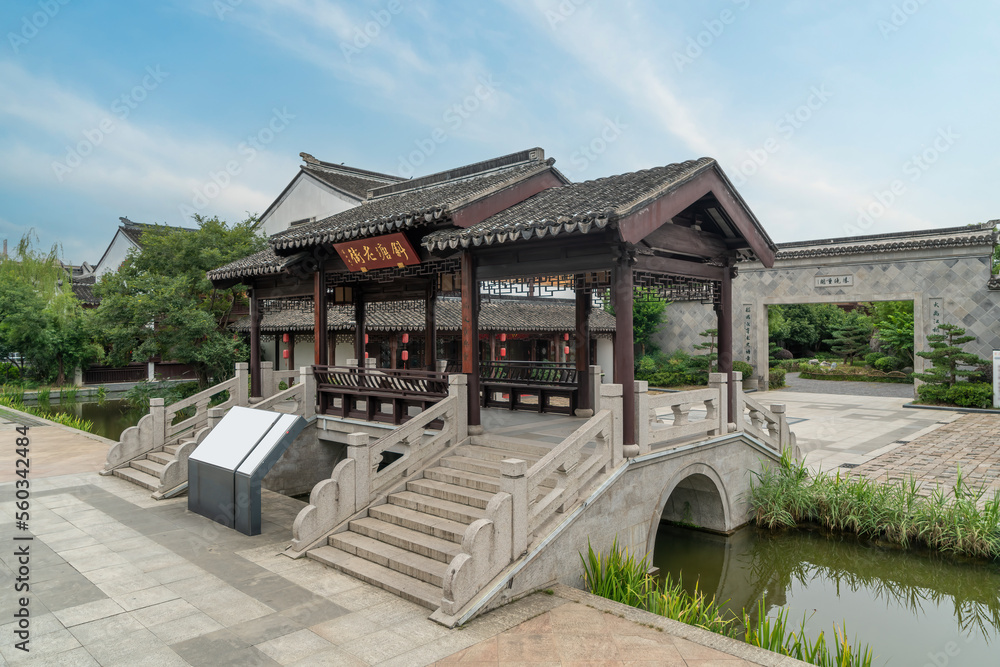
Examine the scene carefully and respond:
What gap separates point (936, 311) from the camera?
1894 cm

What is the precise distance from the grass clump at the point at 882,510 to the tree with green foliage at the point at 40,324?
2383cm

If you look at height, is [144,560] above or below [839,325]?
below

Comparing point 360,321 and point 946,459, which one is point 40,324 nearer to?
point 360,321

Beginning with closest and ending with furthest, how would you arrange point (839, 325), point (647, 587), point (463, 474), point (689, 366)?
point (647, 587) < point (463, 474) < point (689, 366) < point (839, 325)

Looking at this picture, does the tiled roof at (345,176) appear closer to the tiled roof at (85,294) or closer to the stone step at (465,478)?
the tiled roof at (85,294)

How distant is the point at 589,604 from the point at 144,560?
4.23 meters

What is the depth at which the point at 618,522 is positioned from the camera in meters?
6.33

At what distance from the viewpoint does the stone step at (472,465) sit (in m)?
6.72

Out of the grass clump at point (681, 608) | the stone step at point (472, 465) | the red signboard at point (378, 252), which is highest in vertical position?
the red signboard at point (378, 252)

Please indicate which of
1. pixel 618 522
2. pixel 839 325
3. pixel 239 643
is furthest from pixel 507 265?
pixel 839 325

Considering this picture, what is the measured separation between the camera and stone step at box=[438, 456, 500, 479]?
672 centimetres

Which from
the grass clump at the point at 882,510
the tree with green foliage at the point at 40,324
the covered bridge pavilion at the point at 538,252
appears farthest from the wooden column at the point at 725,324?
the tree with green foliage at the point at 40,324

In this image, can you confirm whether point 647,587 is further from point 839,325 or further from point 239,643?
point 839,325

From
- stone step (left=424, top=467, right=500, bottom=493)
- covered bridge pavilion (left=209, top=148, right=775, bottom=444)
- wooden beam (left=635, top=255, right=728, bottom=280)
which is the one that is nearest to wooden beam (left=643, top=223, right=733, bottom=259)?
covered bridge pavilion (left=209, top=148, right=775, bottom=444)
